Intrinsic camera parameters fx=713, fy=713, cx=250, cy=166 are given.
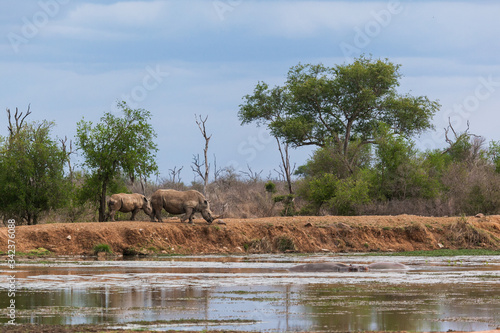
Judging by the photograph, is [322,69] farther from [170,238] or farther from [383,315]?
[383,315]

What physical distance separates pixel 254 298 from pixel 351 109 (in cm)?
4603

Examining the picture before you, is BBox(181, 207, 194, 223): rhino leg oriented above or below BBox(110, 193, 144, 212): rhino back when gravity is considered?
below

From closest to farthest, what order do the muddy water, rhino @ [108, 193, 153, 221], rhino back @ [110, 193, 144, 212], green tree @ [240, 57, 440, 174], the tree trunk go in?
1. the muddy water
2. rhino @ [108, 193, 153, 221]
3. rhino back @ [110, 193, 144, 212]
4. the tree trunk
5. green tree @ [240, 57, 440, 174]

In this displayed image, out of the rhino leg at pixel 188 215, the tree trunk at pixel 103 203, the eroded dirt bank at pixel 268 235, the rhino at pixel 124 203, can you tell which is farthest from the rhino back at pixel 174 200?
the tree trunk at pixel 103 203

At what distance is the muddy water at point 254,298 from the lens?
11945mm

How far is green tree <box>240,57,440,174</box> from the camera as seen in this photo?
5884 cm

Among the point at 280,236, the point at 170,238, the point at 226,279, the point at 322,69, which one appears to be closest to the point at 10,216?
the point at 170,238

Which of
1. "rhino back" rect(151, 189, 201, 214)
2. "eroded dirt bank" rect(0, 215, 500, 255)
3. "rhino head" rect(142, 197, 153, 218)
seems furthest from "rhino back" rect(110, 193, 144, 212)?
"eroded dirt bank" rect(0, 215, 500, 255)

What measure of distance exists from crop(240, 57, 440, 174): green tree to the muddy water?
116 ft

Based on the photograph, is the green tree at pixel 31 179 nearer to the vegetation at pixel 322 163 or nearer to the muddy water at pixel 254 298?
the vegetation at pixel 322 163

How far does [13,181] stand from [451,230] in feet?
75.0

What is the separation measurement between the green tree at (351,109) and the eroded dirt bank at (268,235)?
2011cm

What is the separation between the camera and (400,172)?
46.7 m

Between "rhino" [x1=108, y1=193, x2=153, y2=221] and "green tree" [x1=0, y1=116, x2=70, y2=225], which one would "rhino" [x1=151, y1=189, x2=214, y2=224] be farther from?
"green tree" [x1=0, y1=116, x2=70, y2=225]
